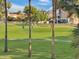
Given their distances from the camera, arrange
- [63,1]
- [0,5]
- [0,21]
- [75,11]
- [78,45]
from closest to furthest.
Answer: [78,45], [75,11], [63,1], [0,5], [0,21]

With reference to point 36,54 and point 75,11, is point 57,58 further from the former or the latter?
point 75,11

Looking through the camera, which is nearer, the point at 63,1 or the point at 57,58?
the point at 63,1

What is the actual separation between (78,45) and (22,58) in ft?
41.9

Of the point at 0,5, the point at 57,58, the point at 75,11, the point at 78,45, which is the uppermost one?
the point at 0,5

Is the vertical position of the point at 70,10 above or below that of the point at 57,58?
above

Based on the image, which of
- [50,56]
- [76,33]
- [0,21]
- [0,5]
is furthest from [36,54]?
[0,21]

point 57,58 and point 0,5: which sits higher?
point 0,5

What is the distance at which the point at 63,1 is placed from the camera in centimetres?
1218

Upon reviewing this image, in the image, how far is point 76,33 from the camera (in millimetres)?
8859

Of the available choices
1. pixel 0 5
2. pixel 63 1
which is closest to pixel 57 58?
pixel 63 1

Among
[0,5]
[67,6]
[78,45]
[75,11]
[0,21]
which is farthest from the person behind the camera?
[0,21]

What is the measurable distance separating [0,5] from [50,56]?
2999 centimetres

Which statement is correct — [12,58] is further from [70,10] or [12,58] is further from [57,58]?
[70,10]

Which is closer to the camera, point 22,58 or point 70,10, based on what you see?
point 70,10
